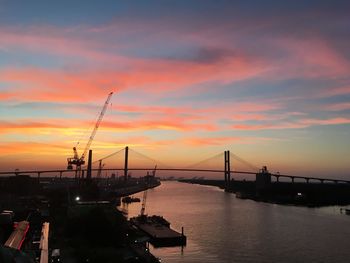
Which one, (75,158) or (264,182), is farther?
(264,182)

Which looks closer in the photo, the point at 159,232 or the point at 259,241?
the point at 259,241

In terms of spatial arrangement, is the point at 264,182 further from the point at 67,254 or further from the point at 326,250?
the point at 67,254

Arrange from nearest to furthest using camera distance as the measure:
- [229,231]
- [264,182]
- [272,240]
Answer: [272,240] → [229,231] → [264,182]

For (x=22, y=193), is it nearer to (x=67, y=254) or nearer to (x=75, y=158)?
(x=75, y=158)

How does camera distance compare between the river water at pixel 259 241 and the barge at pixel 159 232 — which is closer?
the river water at pixel 259 241

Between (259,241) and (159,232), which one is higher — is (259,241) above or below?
below

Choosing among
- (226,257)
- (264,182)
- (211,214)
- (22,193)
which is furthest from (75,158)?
(226,257)

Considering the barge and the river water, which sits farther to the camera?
the barge

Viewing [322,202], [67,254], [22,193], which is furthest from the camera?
[322,202]

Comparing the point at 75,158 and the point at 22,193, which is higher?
the point at 75,158

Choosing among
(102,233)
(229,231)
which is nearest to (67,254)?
(102,233)
